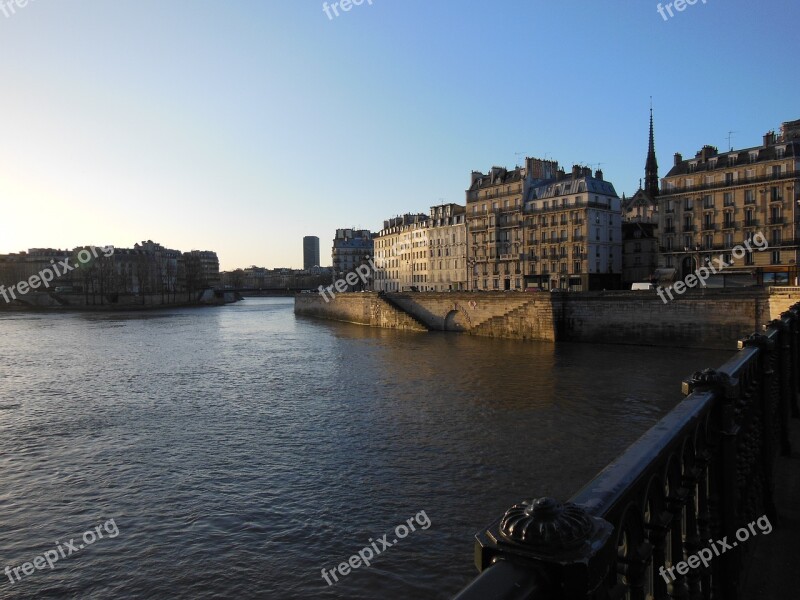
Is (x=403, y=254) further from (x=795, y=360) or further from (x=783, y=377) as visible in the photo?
(x=783, y=377)

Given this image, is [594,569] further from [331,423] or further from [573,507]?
[331,423]

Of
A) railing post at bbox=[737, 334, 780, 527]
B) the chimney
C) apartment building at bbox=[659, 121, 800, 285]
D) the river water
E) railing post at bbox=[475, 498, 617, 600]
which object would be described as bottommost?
the river water

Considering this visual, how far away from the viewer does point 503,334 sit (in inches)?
1993

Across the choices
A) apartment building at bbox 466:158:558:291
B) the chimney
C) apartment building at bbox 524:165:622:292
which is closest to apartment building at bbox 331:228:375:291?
apartment building at bbox 466:158:558:291

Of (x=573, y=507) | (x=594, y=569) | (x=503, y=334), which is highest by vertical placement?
(x=573, y=507)

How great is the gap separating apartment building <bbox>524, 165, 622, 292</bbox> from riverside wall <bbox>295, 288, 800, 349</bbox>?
16.3 metres

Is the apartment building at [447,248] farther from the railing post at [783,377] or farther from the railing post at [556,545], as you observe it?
the railing post at [556,545]

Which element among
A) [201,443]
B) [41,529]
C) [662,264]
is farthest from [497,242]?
[41,529]

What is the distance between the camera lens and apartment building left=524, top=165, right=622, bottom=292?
213 feet

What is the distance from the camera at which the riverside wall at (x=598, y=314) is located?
37.2 metres

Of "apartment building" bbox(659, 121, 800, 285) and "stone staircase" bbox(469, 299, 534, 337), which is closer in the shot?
"stone staircase" bbox(469, 299, 534, 337)

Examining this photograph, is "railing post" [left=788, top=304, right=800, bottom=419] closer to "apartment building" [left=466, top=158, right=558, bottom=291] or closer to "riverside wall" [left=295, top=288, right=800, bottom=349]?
"riverside wall" [left=295, top=288, right=800, bottom=349]

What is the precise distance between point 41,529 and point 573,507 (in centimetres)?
1270

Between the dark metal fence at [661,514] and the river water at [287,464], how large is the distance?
566 centimetres
